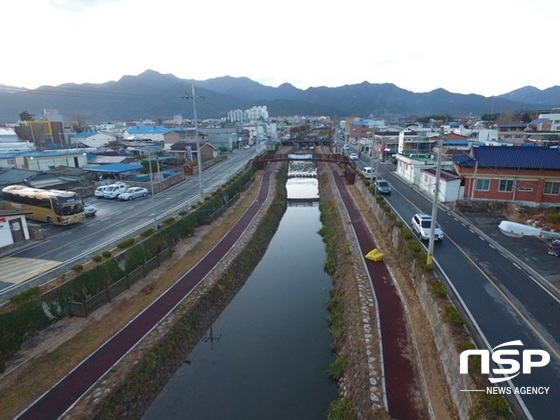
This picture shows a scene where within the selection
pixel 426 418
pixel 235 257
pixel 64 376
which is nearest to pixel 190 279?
pixel 235 257

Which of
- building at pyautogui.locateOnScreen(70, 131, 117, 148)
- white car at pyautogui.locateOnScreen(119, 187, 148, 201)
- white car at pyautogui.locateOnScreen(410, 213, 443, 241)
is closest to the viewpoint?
white car at pyautogui.locateOnScreen(410, 213, 443, 241)

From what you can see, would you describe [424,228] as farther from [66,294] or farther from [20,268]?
[20,268]

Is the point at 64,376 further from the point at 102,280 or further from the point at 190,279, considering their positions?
the point at 190,279

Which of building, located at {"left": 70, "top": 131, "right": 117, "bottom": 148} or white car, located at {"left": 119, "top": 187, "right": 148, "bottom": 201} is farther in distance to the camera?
building, located at {"left": 70, "top": 131, "right": 117, "bottom": 148}

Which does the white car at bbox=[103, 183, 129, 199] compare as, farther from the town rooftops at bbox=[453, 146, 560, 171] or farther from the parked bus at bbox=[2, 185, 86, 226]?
the town rooftops at bbox=[453, 146, 560, 171]

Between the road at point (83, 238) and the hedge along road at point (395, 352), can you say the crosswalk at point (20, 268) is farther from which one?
the hedge along road at point (395, 352)

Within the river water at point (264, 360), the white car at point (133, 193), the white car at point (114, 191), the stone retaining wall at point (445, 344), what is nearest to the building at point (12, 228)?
the white car at point (133, 193)

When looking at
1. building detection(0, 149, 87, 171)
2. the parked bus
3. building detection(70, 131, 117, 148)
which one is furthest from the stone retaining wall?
building detection(70, 131, 117, 148)
